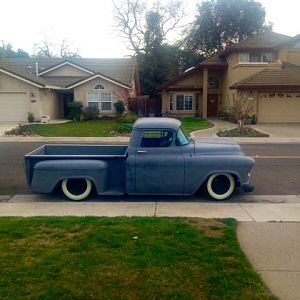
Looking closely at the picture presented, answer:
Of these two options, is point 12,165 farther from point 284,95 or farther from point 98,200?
point 284,95

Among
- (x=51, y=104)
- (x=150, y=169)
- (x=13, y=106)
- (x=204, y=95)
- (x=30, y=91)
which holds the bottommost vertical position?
(x=150, y=169)

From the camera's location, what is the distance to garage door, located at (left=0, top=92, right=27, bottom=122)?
2759 centimetres

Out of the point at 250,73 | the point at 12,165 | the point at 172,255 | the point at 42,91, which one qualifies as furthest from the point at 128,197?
the point at 250,73

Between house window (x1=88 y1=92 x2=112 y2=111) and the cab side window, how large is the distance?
75.5ft

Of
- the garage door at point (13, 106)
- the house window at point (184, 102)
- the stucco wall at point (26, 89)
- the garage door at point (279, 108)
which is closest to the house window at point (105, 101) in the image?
the stucco wall at point (26, 89)

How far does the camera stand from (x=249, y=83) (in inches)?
1079

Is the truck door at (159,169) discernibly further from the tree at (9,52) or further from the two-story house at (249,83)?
the tree at (9,52)

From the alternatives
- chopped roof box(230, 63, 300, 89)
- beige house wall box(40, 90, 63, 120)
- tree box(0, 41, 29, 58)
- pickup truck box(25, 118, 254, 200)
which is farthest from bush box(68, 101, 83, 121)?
tree box(0, 41, 29, 58)

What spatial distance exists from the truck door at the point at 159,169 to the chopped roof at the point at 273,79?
21014mm

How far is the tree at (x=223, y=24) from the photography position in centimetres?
4784

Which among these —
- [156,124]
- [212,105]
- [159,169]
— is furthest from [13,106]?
[159,169]

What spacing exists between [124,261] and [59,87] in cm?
2749

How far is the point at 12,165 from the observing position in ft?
39.3

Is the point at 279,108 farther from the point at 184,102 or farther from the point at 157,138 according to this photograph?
the point at 157,138
